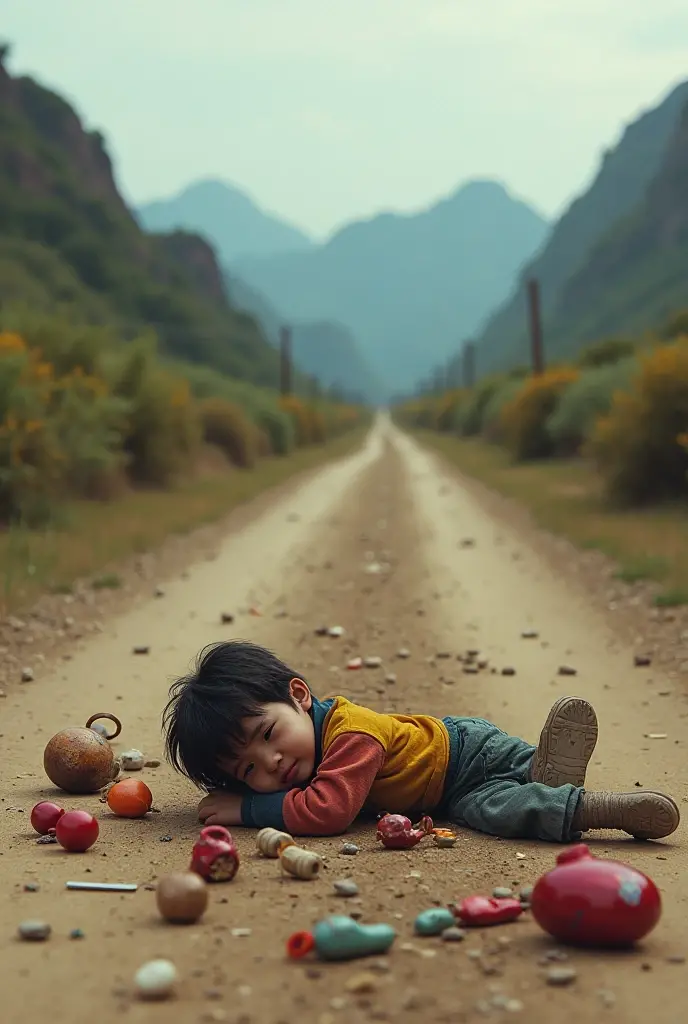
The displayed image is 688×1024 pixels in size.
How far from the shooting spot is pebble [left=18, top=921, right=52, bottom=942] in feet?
12.9

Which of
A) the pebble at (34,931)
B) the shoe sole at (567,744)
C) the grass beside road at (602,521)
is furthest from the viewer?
the grass beside road at (602,521)

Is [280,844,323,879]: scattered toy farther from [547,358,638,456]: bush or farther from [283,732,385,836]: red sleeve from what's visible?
[547,358,638,456]: bush

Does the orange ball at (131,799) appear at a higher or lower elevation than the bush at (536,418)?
lower

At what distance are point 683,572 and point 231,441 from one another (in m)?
24.6

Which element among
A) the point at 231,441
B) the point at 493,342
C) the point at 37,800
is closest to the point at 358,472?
the point at 231,441

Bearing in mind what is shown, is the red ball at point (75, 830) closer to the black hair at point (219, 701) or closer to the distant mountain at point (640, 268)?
the black hair at point (219, 701)

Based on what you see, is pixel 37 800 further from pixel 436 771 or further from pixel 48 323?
pixel 48 323

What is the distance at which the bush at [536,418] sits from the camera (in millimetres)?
38562

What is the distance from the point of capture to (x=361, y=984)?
3.54 metres

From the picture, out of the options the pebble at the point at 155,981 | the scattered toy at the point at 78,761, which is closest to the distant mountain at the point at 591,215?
the scattered toy at the point at 78,761

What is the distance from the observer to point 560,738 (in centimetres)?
529

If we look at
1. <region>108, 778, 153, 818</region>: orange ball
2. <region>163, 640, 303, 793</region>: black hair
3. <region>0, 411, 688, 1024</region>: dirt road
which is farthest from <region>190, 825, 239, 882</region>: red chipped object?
<region>108, 778, 153, 818</region>: orange ball

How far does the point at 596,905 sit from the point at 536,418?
35319 mm

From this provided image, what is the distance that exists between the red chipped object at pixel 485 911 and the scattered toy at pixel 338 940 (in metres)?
0.36
